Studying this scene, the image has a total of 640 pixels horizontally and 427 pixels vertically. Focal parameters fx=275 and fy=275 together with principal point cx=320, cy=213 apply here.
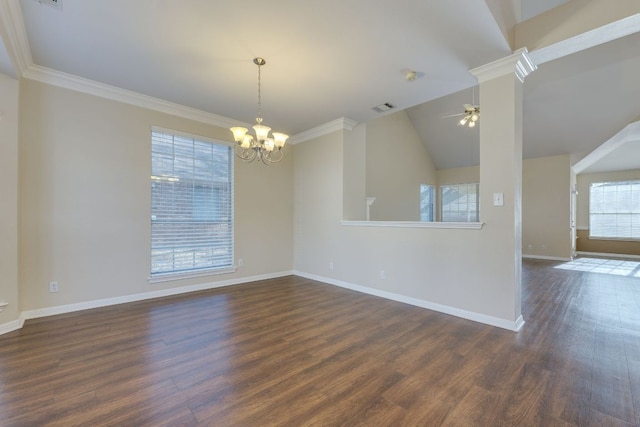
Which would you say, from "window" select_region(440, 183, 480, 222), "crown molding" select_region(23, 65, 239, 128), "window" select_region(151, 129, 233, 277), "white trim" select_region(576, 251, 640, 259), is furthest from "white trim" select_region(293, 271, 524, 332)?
"white trim" select_region(576, 251, 640, 259)

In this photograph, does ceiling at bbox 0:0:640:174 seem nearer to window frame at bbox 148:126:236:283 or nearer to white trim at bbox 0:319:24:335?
window frame at bbox 148:126:236:283

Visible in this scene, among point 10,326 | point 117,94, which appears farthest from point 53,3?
point 10,326

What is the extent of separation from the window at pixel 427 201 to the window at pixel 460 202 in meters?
0.36

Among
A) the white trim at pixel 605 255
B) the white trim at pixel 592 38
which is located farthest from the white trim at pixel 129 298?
the white trim at pixel 605 255

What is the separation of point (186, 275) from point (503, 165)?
4533 mm

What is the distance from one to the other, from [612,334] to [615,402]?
1.45 m

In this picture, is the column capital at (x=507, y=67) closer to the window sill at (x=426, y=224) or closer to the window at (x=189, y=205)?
the window sill at (x=426, y=224)

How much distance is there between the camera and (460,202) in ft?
28.3

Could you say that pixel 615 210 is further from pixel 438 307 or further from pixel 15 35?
pixel 15 35

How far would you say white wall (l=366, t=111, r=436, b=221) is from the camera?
6594 mm

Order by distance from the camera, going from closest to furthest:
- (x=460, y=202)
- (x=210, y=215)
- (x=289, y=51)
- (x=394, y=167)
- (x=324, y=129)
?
(x=289, y=51)
(x=210, y=215)
(x=324, y=129)
(x=394, y=167)
(x=460, y=202)

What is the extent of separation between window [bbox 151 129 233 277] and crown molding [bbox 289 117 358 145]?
1.42 meters

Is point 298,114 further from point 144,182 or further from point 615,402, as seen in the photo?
point 615,402

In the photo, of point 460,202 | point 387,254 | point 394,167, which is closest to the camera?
point 387,254
